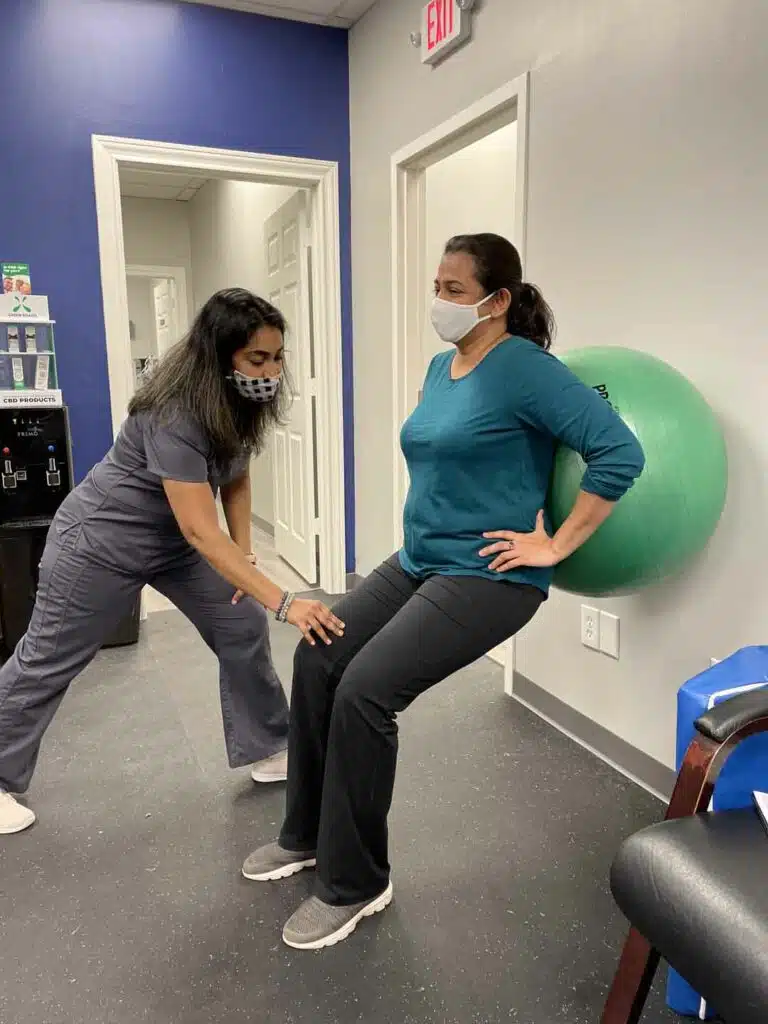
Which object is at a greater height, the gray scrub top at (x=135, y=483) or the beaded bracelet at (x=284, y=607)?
the gray scrub top at (x=135, y=483)

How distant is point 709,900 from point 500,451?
772mm

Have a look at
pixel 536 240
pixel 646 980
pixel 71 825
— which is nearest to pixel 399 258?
pixel 536 240

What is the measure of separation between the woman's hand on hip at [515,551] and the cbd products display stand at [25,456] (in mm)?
2148

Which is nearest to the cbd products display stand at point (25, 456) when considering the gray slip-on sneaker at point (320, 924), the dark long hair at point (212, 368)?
the dark long hair at point (212, 368)

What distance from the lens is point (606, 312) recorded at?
2.09 m

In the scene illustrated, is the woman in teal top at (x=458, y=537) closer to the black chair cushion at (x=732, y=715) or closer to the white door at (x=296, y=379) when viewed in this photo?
the black chair cushion at (x=732, y=715)

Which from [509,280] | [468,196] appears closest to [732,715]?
[509,280]

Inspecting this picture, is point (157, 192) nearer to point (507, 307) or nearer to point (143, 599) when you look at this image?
point (143, 599)

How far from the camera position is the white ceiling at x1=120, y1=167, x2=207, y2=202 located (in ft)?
18.3

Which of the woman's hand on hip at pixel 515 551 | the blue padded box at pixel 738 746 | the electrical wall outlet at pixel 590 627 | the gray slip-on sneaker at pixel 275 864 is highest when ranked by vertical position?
the woman's hand on hip at pixel 515 551

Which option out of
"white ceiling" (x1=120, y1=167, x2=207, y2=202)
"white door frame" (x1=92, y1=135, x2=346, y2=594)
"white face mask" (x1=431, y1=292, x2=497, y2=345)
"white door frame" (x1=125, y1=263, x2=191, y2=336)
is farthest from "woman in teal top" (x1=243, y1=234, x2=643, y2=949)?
"white door frame" (x1=125, y1=263, x2=191, y2=336)

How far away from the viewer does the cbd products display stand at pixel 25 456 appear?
2.92 meters

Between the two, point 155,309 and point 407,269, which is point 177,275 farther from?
point 407,269

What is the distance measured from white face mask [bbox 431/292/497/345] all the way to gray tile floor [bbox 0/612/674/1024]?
1.20m
